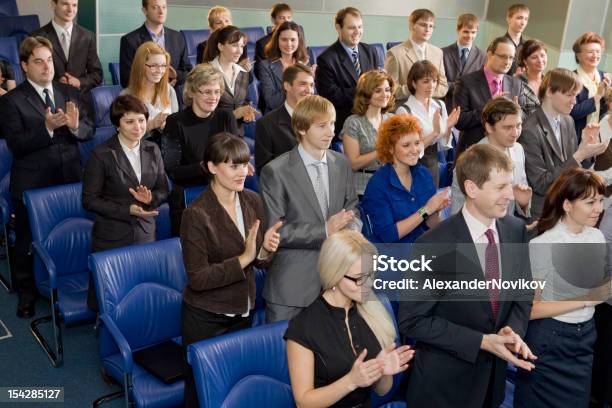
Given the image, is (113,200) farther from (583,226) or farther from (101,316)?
(583,226)

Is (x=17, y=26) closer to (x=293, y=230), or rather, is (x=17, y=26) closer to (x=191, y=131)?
(x=191, y=131)

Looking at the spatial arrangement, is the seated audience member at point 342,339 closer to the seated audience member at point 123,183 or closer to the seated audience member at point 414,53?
the seated audience member at point 123,183

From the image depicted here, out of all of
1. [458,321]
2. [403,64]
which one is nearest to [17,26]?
[403,64]

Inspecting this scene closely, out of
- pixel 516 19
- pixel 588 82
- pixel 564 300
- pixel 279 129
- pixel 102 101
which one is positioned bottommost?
pixel 564 300

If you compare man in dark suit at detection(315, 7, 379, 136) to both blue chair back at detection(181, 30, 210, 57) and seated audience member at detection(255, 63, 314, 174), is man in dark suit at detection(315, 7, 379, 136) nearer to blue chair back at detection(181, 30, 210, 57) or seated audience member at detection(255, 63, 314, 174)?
Answer: seated audience member at detection(255, 63, 314, 174)

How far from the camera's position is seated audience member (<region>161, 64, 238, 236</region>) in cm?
431

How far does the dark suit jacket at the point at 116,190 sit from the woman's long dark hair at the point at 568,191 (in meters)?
2.22

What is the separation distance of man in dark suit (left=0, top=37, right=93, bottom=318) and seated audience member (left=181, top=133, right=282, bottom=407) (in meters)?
1.72

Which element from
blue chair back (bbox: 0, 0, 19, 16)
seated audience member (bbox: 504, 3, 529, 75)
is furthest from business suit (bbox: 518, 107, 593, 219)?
blue chair back (bbox: 0, 0, 19, 16)

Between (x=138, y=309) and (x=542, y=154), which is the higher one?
(x=542, y=154)

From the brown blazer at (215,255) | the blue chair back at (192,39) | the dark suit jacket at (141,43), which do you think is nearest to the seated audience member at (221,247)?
the brown blazer at (215,255)

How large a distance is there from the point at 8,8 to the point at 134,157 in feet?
19.1

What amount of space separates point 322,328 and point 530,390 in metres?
1.27

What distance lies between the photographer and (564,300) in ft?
10.1
